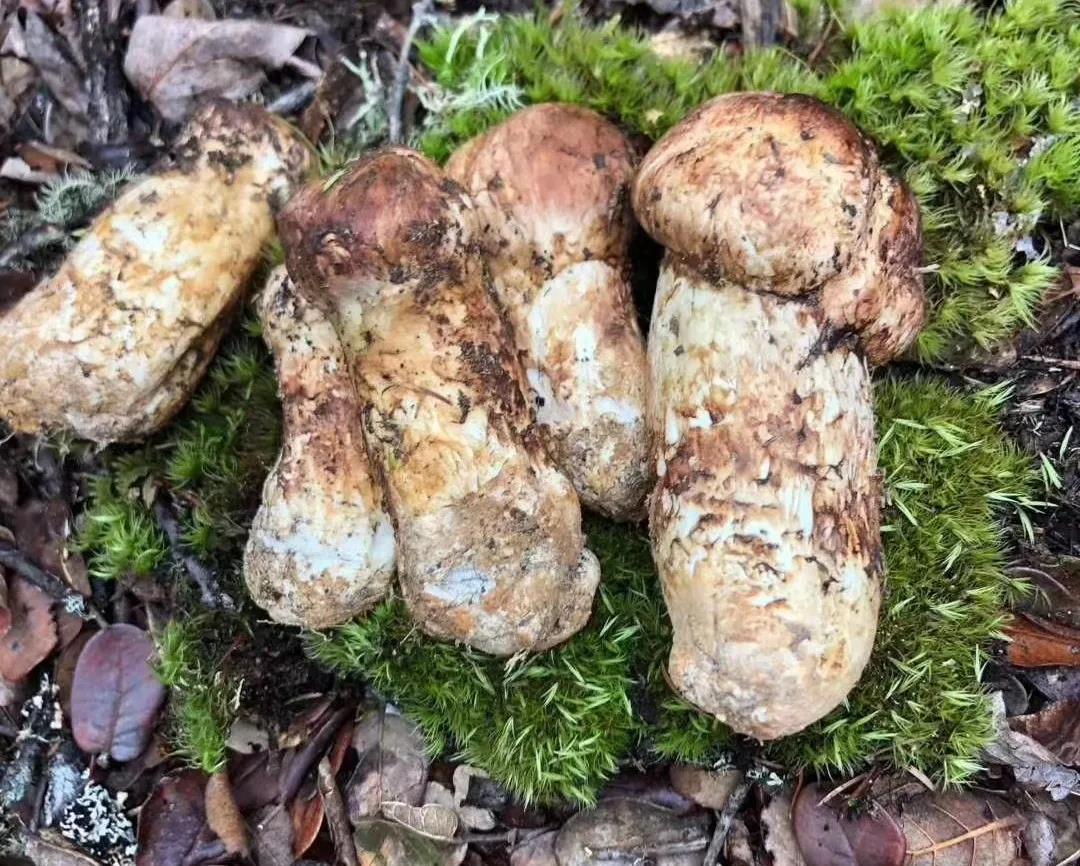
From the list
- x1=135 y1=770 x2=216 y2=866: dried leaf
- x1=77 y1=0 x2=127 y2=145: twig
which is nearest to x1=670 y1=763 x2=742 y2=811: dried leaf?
x1=135 y1=770 x2=216 y2=866: dried leaf

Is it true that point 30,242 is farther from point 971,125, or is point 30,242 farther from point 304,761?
point 971,125

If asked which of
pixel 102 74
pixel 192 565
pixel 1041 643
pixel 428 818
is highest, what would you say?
pixel 102 74

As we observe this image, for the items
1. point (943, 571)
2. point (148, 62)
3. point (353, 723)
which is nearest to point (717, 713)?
point (943, 571)

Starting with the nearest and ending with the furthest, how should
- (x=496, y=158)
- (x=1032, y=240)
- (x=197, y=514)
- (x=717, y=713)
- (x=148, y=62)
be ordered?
(x=717, y=713) → (x=496, y=158) → (x=1032, y=240) → (x=197, y=514) → (x=148, y=62)

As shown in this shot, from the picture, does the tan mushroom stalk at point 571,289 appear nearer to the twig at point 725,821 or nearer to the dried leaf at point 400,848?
the twig at point 725,821

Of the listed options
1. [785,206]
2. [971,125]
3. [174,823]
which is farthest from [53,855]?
[971,125]

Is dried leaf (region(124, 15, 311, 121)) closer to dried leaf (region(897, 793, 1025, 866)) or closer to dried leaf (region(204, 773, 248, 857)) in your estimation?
dried leaf (region(204, 773, 248, 857))

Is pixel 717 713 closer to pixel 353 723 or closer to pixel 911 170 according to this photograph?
pixel 353 723
